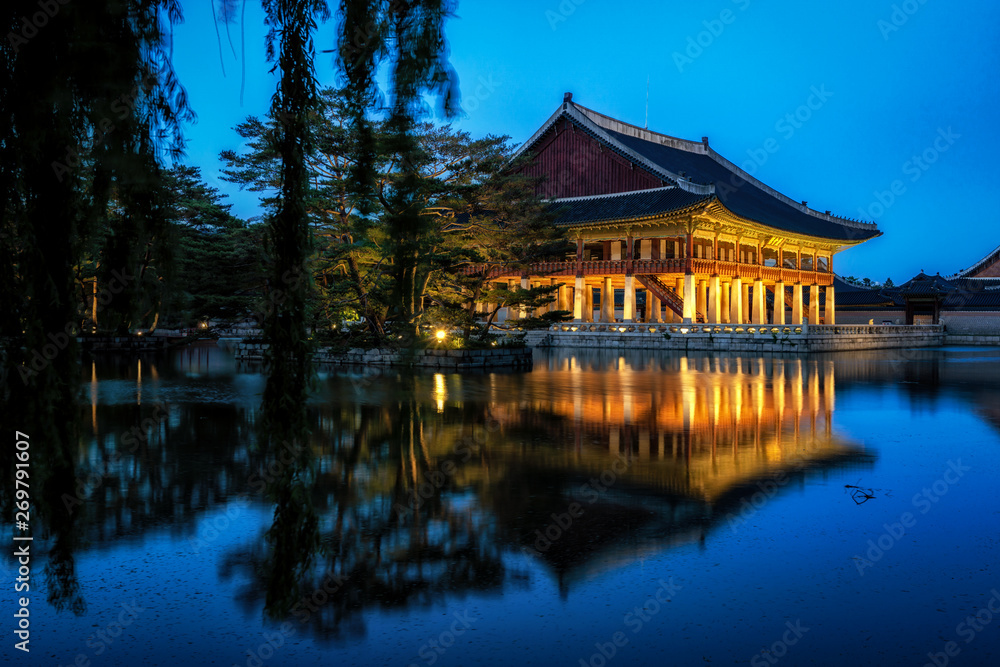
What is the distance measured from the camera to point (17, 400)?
7.68ft

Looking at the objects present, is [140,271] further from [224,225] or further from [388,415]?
[224,225]

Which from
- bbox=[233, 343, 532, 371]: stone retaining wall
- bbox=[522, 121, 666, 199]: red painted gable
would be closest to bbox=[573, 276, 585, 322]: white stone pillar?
bbox=[522, 121, 666, 199]: red painted gable

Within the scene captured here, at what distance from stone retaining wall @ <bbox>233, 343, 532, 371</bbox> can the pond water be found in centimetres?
1163

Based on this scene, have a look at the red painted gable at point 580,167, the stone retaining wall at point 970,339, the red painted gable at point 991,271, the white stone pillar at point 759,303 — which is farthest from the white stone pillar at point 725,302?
the red painted gable at point 991,271

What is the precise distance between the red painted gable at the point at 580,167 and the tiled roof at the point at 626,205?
654 mm

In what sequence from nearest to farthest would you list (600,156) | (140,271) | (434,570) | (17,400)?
(17,400), (140,271), (434,570), (600,156)

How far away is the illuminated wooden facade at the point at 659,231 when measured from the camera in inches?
1539

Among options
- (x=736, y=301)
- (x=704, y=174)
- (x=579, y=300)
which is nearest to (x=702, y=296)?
(x=736, y=301)

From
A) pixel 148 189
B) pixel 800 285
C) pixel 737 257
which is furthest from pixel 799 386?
pixel 800 285

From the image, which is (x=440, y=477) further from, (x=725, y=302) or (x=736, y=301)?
(x=725, y=302)

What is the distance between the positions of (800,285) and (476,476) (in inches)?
1854

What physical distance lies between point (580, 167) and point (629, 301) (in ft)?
33.5

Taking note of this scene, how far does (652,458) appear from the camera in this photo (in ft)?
27.3

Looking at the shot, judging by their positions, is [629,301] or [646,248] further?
[646,248]
